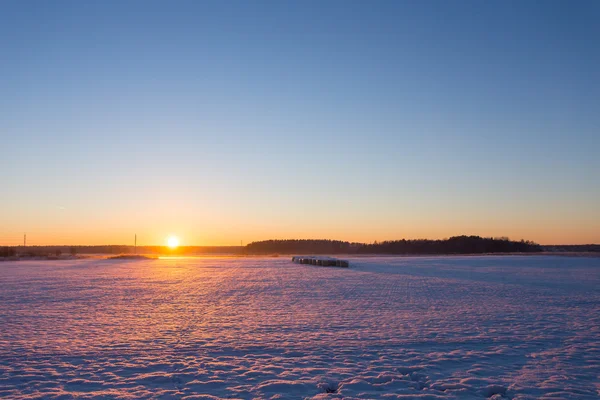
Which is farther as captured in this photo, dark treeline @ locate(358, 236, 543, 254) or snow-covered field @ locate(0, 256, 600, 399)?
dark treeline @ locate(358, 236, 543, 254)

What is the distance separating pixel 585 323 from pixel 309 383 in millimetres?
9242

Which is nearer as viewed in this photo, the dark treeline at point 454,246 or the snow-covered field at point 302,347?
the snow-covered field at point 302,347

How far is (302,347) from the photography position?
1016cm

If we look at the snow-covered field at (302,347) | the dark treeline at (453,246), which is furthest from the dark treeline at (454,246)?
the snow-covered field at (302,347)

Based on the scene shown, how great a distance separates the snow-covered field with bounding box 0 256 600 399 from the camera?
294 inches

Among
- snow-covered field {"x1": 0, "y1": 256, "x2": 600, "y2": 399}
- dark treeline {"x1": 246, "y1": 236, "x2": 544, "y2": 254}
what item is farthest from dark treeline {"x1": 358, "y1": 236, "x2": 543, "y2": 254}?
snow-covered field {"x1": 0, "y1": 256, "x2": 600, "y2": 399}

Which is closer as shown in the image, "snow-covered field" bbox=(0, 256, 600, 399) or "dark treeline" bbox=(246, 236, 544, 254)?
"snow-covered field" bbox=(0, 256, 600, 399)

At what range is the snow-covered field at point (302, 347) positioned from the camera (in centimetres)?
748

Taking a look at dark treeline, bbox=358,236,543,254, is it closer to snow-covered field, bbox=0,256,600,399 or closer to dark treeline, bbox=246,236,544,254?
dark treeline, bbox=246,236,544,254

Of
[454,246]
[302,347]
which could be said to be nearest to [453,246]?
[454,246]

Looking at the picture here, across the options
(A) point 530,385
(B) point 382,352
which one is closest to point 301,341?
(B) point 382,352

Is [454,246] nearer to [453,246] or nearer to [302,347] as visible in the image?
[453,246]

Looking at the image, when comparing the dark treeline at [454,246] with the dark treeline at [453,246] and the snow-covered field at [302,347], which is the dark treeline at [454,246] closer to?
the dark treeline at [453,246]

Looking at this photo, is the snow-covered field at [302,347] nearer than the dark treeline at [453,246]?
Yes
